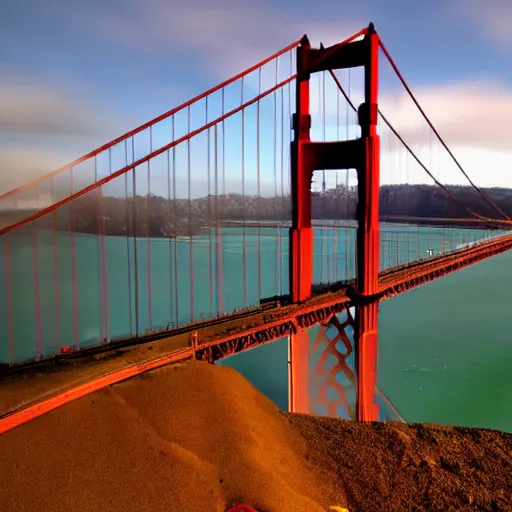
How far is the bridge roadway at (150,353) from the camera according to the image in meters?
5.27

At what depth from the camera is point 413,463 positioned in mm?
6070

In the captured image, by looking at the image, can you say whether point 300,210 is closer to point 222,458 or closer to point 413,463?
point 413,463

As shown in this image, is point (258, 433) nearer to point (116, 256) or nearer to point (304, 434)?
point (304, 434)

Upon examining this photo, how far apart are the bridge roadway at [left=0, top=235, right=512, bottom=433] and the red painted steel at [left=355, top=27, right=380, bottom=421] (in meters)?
0.48

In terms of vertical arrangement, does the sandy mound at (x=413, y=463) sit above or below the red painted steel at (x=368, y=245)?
below

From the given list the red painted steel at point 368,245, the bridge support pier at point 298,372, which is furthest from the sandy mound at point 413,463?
the bridge support pier at point 298,372

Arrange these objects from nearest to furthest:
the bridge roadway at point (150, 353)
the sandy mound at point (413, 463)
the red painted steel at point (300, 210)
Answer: the bridge roadway at point (150, 353) → the sandy mound at point (413, 463) → the red painted steel at point (300, 210)

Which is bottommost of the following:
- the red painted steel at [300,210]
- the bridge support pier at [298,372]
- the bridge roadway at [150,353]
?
the bridge support pier at [298,372]

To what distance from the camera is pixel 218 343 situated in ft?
24.0

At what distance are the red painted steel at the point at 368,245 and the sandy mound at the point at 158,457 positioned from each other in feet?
16.1

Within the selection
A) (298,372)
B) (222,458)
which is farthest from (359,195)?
(222,458)

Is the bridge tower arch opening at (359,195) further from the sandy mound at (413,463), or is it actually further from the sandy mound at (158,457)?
the sandy mound at (158,457)

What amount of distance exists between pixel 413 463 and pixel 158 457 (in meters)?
3.54

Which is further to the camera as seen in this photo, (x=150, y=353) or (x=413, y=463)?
(x=150, y=353)
